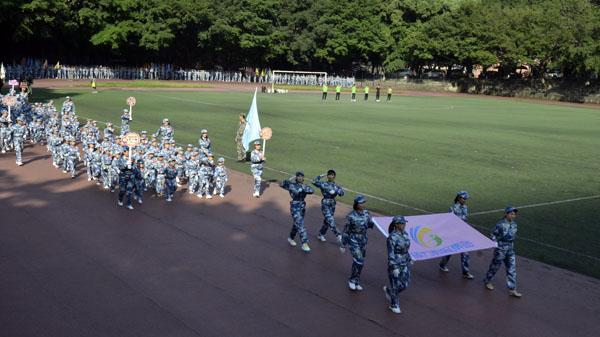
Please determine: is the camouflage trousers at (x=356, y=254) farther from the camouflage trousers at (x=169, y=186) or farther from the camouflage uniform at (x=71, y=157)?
the camouflage uniform at (x=71, y=157)

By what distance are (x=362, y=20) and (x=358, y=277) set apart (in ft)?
262

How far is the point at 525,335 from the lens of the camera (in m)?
10.2

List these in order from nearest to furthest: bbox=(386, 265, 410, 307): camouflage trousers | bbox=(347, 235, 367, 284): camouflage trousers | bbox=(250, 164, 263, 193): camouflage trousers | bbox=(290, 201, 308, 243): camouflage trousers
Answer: bbox=(386, 265, 410, 307): camouflage trousers → bbox=(347, 235, 367, 284): camouflage trousers → bbox=(290, 201, 308, 243): camouflage trousers → bbox=(250, 164, 263, 193): camouflage trousers

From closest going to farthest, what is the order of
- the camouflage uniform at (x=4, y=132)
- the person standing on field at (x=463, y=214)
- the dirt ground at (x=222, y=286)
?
1. the dirt ground at (x=222, y=286)
2. the person standing on field at (x=463, y=214)
3. the camouflage uniform at (x=4, y=132)

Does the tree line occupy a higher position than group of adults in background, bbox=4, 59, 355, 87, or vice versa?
the tree line

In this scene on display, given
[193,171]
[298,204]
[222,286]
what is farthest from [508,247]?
[193,171]

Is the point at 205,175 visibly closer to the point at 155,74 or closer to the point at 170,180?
the point at 170,180

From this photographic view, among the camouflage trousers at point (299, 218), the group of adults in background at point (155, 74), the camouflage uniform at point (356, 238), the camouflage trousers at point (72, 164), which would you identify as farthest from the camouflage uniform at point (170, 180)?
the group of adults in background at point (155, 74)

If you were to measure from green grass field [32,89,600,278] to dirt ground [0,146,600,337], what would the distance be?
3154mm

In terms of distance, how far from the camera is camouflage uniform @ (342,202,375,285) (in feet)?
37.8

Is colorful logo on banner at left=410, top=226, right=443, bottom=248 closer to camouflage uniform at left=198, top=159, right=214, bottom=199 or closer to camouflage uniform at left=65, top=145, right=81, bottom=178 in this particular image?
camouflage uniform at left=198, top=159, right=214, bottom=199

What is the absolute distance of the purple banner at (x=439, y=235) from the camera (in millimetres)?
11661

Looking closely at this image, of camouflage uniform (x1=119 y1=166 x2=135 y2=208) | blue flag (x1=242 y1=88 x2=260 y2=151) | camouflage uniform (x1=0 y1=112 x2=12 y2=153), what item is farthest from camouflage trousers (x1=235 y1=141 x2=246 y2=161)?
camouflage uniform (x1=0 y1=112 x2=12 y2=153)

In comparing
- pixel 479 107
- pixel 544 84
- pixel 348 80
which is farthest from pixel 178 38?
pixel 544 84
